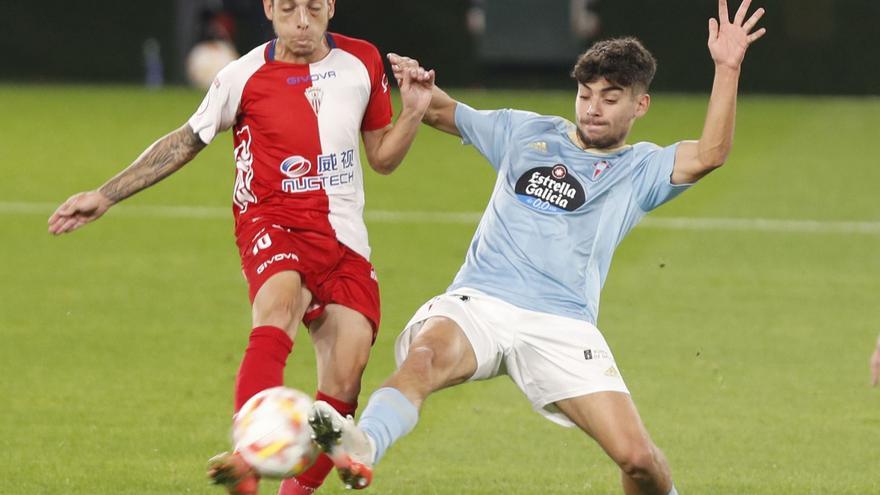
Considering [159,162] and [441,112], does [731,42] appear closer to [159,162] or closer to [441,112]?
[441,112]

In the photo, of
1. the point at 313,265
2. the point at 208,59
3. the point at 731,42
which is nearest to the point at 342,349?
the point at 313,265

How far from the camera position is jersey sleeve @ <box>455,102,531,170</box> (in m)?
6.30

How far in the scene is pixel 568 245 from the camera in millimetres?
6016

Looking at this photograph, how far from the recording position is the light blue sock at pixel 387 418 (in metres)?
5.24

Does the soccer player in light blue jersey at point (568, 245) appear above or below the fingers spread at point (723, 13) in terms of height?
below

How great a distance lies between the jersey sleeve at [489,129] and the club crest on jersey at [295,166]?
65 centimetres

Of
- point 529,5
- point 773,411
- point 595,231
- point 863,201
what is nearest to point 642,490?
point 595,231

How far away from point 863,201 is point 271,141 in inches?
426

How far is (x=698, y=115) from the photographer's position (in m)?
22.6

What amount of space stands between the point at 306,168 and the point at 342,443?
1.57 metres

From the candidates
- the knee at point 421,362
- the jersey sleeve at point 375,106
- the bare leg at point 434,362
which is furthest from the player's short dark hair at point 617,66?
the knee at point 421,362

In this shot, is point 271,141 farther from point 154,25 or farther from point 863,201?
point 154,25

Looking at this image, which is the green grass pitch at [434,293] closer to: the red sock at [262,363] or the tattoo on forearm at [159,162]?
the red sock at [262,363]

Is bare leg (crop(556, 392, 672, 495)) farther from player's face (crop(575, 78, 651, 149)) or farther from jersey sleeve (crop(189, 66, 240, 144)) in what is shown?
jersey sleeve (crop(189, 66, 240, 144))
